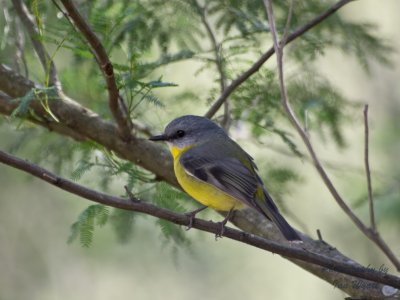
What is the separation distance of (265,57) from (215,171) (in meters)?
0.81

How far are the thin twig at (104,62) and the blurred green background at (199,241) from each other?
1660 millimetres

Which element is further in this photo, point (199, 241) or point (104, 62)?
point (199, 241)

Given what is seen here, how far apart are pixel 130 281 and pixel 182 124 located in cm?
467

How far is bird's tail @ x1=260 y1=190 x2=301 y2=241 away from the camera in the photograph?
3807 mm

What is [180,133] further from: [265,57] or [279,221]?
[279,221]

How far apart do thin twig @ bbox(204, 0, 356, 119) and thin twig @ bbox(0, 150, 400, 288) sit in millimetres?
1442

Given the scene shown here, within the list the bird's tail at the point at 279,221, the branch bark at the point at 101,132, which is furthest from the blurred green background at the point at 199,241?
the bird's tail at the point at 279,221

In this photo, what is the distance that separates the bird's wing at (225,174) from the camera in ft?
13.3

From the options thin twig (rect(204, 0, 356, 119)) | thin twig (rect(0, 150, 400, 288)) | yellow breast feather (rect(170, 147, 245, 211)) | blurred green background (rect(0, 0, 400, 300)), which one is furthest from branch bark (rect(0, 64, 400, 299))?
blurred green background (rect(0, 0, 400, 300))

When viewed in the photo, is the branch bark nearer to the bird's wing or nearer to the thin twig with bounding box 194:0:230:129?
the bird's wing

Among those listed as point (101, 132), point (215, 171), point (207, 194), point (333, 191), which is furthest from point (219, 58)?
point (333, 191)

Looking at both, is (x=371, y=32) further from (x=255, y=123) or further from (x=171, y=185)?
(x=171, y=185)

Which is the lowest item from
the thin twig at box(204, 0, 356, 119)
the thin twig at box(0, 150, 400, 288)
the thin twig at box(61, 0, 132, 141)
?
the thin twig at box(0, 150, 400, 288)

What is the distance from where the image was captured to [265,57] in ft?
14.2
